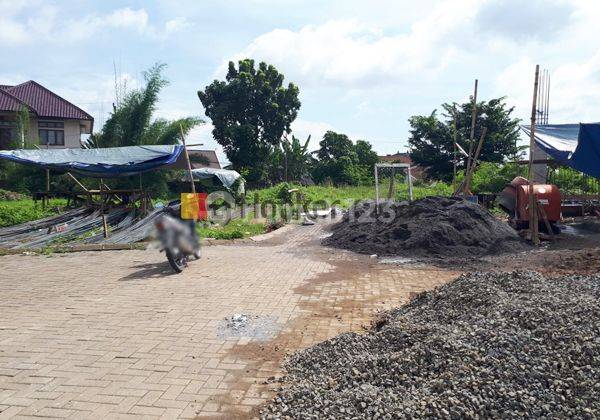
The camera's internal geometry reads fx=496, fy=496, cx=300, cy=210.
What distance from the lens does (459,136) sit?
2820 centimetres

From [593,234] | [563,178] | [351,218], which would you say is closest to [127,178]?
[351,218]

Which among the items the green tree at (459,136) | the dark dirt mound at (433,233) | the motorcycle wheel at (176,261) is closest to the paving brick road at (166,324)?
→ the motorcycle wheel at (176,261)

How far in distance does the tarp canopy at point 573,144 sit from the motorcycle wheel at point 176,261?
10.5 m

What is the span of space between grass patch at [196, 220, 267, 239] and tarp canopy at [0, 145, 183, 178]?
2057 mm

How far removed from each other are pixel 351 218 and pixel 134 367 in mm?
10042

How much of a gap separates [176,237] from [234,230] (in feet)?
21.4

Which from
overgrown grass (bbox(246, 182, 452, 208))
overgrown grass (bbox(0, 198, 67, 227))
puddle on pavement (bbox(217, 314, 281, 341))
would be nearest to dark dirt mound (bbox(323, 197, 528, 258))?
puddle on pavement (bbox(217, 314, 281, 341))

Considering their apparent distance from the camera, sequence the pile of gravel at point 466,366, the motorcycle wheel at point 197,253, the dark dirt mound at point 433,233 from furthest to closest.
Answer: the dark dirt mound at point 433,233 → the motorcycle wheel at point 197,253 → the pile of gravel at point 466,366

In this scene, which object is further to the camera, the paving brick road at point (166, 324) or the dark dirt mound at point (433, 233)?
the dark dirt mound at point (433, 233)

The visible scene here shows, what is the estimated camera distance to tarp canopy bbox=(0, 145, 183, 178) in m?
12.6

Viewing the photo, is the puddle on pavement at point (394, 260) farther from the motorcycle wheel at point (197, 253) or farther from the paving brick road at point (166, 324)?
the motorcycle wheel at point (197, 253)

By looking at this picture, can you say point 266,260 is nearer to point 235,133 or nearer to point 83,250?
point 83,250

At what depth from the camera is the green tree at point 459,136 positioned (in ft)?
93.4

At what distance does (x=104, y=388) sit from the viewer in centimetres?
380
